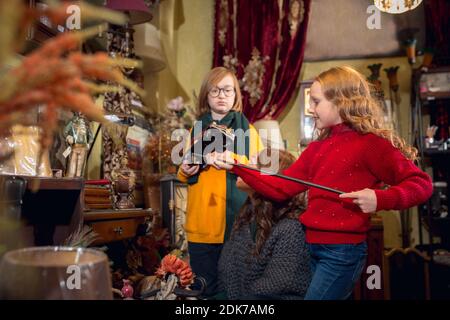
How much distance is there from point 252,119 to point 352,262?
7.58 feet

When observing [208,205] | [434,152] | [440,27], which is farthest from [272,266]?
[440,27]

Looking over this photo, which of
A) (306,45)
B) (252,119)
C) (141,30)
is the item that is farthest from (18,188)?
(306,45)

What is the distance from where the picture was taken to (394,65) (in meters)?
3.51

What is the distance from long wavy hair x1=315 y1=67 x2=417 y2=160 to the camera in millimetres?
1328

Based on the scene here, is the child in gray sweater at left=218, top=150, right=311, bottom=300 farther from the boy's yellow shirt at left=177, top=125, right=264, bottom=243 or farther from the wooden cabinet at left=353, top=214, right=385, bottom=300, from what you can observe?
the wooden cabinet at left=353, top=214, right=385, bottom=300

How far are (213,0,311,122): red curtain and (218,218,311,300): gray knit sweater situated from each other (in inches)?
80.9

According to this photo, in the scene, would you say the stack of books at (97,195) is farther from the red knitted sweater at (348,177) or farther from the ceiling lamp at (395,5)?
the ceiling lamp at (395,5)

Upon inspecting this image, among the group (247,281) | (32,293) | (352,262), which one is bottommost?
(247,281)

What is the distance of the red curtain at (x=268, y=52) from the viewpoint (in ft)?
11.6

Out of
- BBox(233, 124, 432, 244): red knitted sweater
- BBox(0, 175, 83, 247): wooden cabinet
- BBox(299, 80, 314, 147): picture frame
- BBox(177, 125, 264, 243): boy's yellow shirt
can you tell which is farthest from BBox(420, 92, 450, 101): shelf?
BBox(0, 175, 83, 247): wooden cabinet

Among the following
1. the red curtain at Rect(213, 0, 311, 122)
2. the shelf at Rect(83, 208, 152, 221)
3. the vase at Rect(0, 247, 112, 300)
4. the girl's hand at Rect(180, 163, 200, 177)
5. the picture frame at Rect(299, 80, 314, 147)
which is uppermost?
the red curtain at Rect(213, 0, 311, 122)

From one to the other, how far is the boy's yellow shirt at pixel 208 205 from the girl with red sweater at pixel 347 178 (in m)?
0.44

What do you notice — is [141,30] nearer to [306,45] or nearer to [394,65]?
[306,45]

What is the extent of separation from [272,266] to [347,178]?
0.39m
